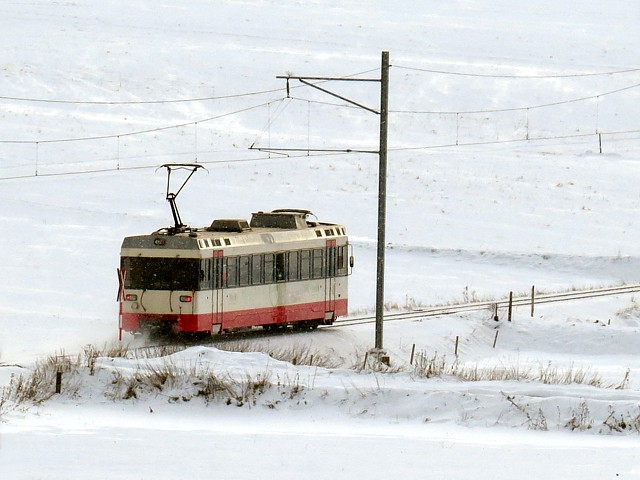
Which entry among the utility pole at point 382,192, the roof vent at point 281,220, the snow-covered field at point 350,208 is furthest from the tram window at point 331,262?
the utility pole at point 382,192

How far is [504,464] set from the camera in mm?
16922

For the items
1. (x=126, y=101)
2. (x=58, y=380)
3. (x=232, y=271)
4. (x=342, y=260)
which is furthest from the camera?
(x=126, y=101)

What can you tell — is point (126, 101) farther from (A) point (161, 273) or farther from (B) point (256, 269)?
(A) point (161, 273)

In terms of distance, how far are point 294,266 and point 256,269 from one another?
5.03 feet

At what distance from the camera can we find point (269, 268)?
31047 mm

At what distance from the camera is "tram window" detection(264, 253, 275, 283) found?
3092cm

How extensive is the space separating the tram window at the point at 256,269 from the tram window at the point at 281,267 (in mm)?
630

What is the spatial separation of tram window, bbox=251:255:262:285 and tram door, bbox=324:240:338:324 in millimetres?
2804

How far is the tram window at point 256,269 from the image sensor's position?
3052cm

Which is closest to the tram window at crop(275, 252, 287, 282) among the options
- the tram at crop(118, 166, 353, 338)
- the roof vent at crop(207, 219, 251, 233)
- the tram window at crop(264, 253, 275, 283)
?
the tram at crop(118, 166, 353, 338)

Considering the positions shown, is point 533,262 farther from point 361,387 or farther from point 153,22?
point 153,22

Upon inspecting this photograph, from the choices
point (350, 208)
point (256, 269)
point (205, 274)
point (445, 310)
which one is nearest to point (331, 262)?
point (256, 269)

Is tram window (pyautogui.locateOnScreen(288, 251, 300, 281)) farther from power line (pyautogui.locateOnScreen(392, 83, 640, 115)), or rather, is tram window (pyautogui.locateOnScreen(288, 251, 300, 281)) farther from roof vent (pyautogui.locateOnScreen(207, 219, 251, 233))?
power line (pyautogui.locateOnScreen(392, 83, 640, 115))

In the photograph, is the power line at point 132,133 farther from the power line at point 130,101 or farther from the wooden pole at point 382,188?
the wooden pole at point 382,188
